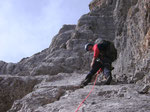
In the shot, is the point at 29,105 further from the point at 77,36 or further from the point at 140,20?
the point at 77,36

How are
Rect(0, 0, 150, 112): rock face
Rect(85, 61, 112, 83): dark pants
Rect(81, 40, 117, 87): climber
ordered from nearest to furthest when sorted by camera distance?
Rect(0, 0, 150, 112): rock face, Rect(81, 40, 117, 87): climber, Rect(85, 61, 112, 83): dark pants

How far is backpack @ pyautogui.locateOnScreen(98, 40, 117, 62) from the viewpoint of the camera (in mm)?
7934

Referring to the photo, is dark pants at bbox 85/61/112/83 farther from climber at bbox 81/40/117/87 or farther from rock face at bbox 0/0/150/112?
rock face at bbox 0/0/150/112

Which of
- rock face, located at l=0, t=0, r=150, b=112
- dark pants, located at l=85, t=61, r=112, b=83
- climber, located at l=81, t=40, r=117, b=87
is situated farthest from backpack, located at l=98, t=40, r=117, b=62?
rock face, located at l=0, t=0, r=150, b=112

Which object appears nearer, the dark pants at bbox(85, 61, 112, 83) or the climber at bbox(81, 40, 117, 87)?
the climber at bbox(81, 40, 117, 87)

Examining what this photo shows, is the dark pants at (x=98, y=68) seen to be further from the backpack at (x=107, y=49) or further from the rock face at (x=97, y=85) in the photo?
the rock face at (x=97, y=85)

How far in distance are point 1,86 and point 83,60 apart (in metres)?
13.9

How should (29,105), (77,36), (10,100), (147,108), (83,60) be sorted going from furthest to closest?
1. (77,36)
2. (83,60)
3. (10,100)
4. (29,105)
5. (147,108)

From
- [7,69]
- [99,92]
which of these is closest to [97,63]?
[99,92]

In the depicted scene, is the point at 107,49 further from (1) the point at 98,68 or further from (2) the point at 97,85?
(2) the point at 97,85

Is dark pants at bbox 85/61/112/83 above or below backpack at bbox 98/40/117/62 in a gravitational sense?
below

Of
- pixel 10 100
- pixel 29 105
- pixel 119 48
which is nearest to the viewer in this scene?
pixel 29 105

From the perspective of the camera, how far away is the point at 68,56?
2459cm

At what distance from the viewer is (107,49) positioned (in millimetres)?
8102
